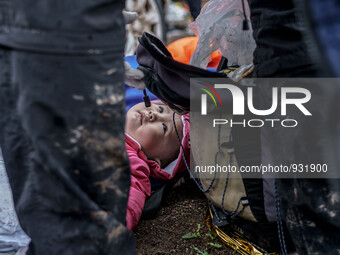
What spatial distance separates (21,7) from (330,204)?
0.74m

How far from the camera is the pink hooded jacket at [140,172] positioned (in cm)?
131

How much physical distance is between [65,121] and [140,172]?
0.77 meters

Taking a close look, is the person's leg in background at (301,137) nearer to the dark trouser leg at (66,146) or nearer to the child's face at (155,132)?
the dark trouser leg at (66,146)

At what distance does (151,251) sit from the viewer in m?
1.19

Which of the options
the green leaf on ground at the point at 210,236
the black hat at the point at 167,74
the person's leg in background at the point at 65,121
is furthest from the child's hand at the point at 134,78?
the green leaf on ground at the point at 210,236

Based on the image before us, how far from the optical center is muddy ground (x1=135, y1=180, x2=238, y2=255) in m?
1.20

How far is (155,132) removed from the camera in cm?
161

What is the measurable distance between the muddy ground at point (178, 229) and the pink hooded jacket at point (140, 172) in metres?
0.07

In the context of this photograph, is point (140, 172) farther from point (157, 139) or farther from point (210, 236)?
point (210, 236)

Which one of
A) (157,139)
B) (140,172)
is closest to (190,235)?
(140,172)

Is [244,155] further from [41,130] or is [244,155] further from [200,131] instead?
[41,130]

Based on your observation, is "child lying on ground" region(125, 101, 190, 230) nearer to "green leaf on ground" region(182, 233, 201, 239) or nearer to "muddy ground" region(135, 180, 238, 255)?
"muddy ground" region(135, 180, 238, 255)

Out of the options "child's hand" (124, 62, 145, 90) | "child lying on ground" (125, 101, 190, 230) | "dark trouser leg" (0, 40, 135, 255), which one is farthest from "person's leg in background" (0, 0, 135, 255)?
"child lying on ground" (125, 101, 190, 230)

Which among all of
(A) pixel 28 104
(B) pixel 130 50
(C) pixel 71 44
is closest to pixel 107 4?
(C) pixel 71 44
